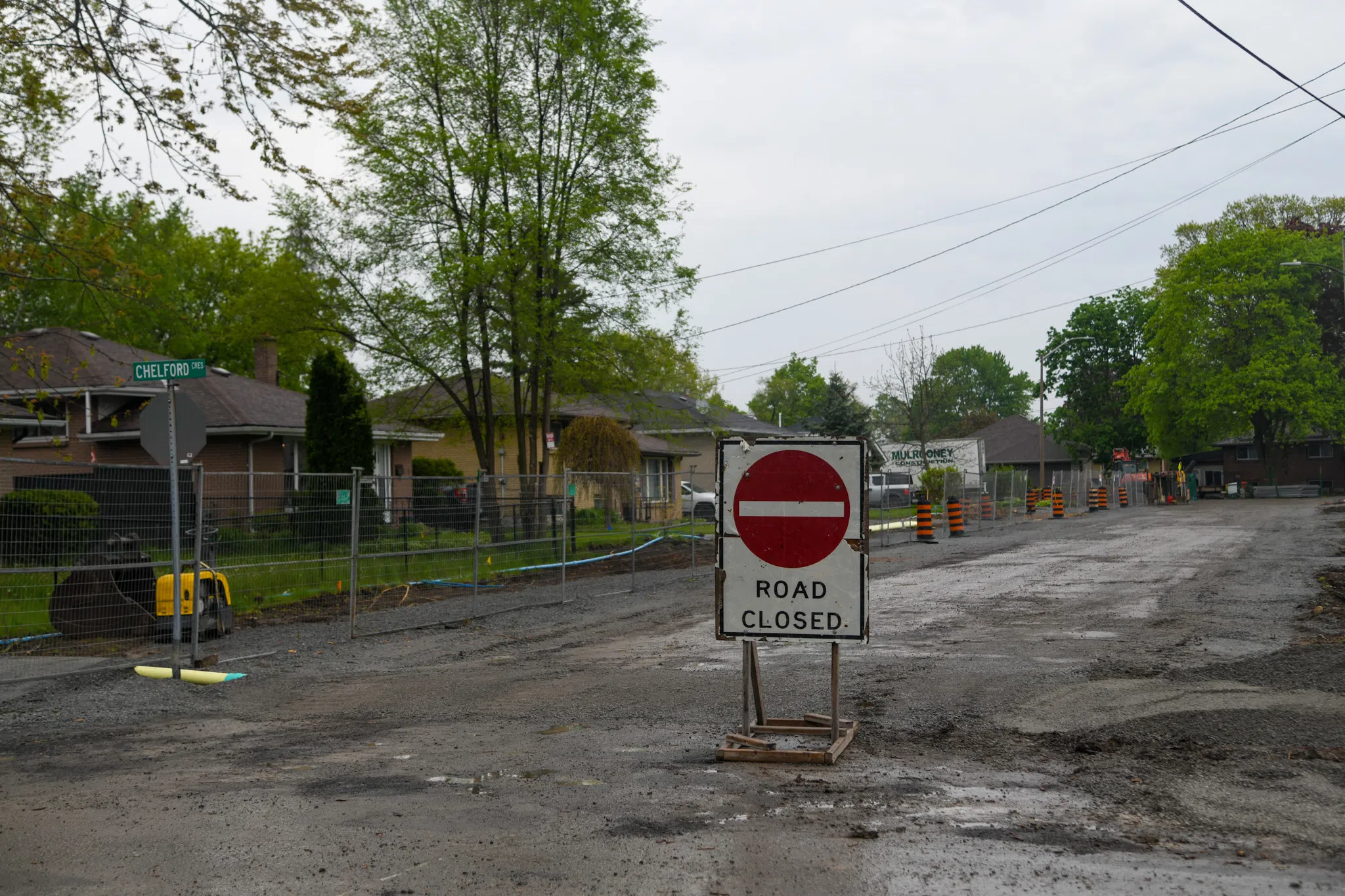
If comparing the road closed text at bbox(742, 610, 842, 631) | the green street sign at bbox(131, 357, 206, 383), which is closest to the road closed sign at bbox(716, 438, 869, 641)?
the road closed text at bbox(742, 610, 842, 631)

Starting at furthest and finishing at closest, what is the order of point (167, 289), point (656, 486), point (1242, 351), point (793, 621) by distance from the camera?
1. point (1242, 351)
2. point (167, 289)
3. point (656, 486)
4. point (793, 621)

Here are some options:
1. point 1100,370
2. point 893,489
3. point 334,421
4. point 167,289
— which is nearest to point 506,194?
point 334,421

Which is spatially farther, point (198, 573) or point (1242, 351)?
point (1242, 351)

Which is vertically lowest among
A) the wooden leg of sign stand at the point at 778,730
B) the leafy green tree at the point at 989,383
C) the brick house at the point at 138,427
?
the wooden leg of sign stand at the point at 778,730

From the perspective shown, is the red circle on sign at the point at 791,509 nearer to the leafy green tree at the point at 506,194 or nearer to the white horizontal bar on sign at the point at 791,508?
the white horizontal bar on sign at the point at 791,508

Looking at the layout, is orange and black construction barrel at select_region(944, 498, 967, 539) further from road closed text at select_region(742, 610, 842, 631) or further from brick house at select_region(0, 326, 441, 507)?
road closed text at select_region(742, 610, 842, 631)

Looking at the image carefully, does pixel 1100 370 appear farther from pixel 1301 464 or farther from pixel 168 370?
pixel 168 370

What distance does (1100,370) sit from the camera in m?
87.1

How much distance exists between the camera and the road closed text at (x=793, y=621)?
22.6ft

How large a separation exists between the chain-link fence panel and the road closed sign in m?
6.09

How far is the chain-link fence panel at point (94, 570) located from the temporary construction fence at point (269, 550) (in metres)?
0.02

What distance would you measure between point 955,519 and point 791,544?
29.1 metres

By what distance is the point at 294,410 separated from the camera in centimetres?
3425

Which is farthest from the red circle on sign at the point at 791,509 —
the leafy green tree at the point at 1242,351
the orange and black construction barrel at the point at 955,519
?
the leafy green tree at the point at 1242,351
